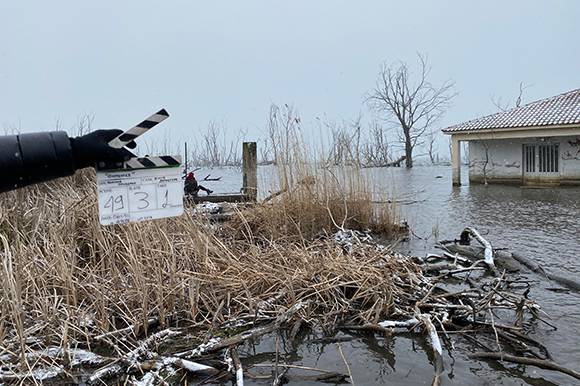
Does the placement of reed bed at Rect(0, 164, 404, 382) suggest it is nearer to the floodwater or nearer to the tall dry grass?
the tall dry grass

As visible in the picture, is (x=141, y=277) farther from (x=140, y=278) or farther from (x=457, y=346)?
(x=457, y=346)

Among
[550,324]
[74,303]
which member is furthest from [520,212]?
[74,303]

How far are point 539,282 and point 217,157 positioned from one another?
1645 inches

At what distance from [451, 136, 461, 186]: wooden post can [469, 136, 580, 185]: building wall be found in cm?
74

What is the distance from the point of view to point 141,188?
1.60 metres

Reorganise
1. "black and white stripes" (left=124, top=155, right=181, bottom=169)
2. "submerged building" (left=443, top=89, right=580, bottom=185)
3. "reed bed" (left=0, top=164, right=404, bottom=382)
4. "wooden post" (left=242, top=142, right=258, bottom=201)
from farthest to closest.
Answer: "submerged building" (left=443, top=89, right=580, bottom=185)
"wooden post" (left=242, top=142, right=258, bottom=201)
"reed bed" (left=0, top=164, right=404, bottom=382)
"black and white stripes" (left=124, top=155, right=181, bottom=169)

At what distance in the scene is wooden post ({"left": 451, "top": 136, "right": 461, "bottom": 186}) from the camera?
48.7 ft

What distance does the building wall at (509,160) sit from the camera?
13211mm

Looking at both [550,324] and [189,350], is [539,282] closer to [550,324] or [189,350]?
[550,324]

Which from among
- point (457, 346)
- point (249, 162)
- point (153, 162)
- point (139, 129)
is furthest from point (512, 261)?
point (249, 162)

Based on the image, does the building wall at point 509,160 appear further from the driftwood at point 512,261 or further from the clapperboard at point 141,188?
the clapperboard at point 141,188

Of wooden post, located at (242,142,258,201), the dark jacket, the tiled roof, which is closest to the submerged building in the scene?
the tiled roof

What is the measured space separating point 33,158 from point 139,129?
34 centimetres

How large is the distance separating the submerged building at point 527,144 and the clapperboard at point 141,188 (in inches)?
532
